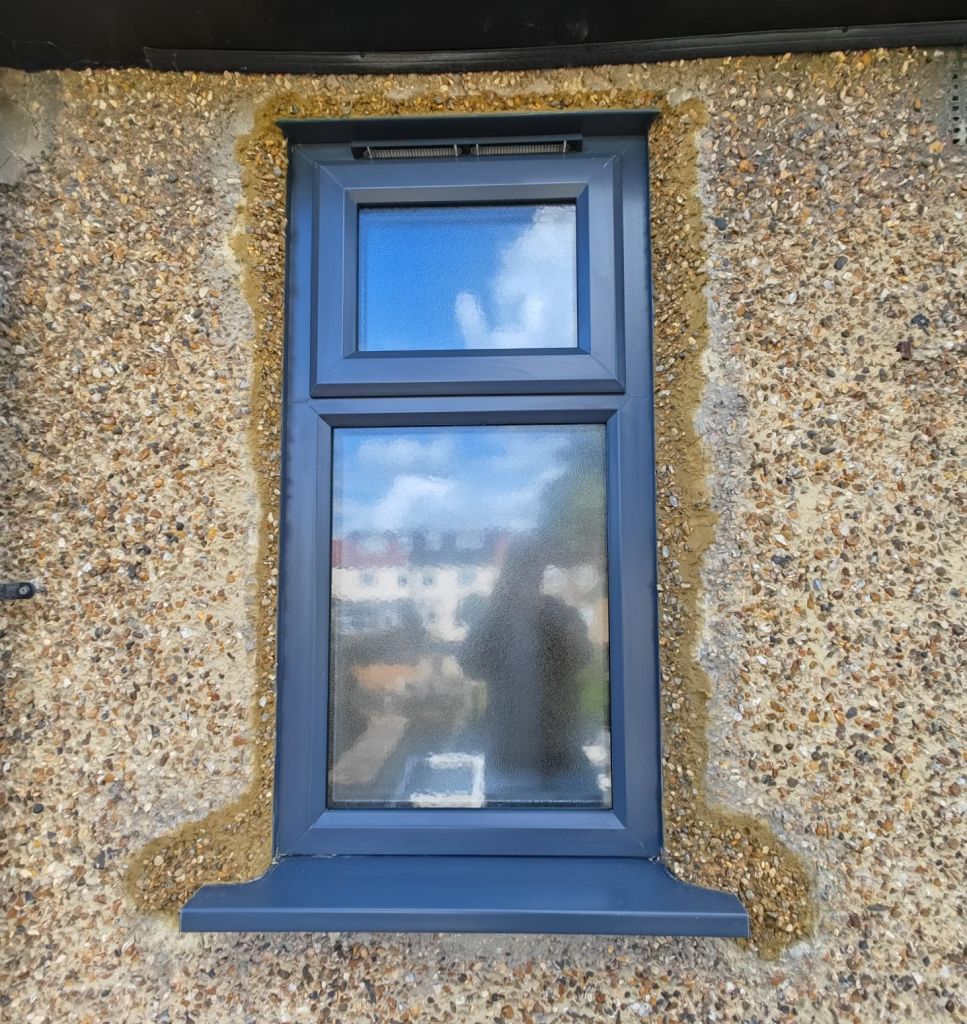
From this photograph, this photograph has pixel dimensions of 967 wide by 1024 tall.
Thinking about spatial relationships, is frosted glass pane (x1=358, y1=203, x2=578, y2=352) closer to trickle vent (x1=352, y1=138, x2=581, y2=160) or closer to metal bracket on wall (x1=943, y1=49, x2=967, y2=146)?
trickle vent (x1=352, y1=138, x2=581, y2=160)

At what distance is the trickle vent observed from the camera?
1.04 metres

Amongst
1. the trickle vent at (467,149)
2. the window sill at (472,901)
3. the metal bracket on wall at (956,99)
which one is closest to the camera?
the window sill at (472,901)

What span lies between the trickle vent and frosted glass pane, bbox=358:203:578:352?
89mm

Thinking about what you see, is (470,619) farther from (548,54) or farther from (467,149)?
(548,54)

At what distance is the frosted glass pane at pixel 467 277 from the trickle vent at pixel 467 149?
3.5 inches

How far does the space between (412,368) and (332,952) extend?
974 mm

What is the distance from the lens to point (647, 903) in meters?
0.85

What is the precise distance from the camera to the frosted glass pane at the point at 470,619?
1.01 m

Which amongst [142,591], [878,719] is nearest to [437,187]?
[142,591]

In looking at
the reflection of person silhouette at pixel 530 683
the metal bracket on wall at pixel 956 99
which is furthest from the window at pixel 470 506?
the metal bracket on wall at pixel 956 99

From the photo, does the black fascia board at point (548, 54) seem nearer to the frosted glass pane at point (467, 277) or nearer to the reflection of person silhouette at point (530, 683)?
the frosted glass pane at point (467, 277)

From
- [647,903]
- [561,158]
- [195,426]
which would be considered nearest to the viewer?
[647,903]

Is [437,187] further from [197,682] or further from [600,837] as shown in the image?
[600,837]

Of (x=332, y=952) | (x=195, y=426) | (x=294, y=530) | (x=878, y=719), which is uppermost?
(x=195, y=426)
